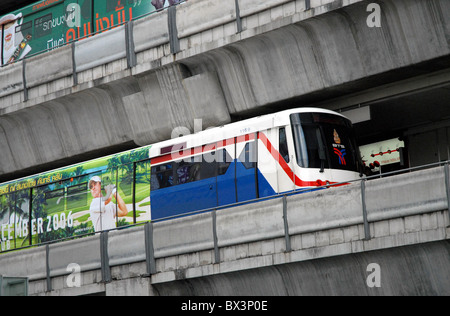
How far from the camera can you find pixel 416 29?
20062 millimetres

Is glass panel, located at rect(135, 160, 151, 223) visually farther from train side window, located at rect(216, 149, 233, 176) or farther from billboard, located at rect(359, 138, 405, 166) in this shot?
billboard, located at rect(359, 138, 405, 166)

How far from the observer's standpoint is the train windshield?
786 inches

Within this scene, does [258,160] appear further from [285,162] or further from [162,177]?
[162,177]

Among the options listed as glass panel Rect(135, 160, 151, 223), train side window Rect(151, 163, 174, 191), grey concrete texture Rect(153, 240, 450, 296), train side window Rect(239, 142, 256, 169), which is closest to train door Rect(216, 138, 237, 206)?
train side window Rect(239, 142, 256, 169)

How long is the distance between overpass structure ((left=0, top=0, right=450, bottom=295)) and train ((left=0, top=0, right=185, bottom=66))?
1.72m

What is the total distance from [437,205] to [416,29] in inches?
229

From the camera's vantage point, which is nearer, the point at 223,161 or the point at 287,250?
the point at 287,250

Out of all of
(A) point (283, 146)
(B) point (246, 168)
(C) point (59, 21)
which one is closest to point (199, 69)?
(B) point (246, 168)

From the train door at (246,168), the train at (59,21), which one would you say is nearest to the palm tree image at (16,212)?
the train at (59,21)

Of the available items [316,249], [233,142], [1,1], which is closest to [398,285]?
[316,249]

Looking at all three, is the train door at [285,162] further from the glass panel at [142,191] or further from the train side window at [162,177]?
the glass panel at [142,191]

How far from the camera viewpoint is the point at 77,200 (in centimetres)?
2414

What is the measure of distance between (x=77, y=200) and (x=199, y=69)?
4958mm

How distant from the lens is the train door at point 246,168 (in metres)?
20.0
